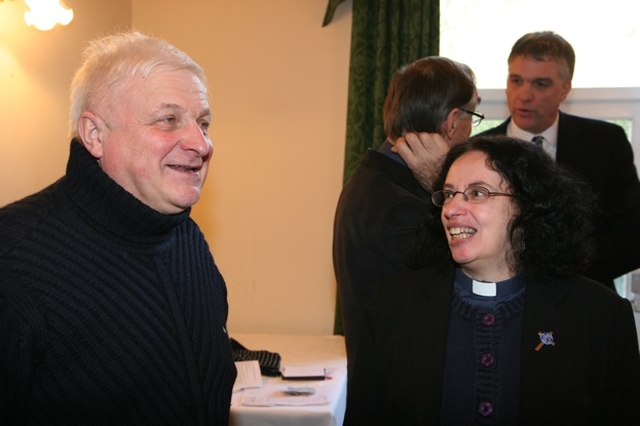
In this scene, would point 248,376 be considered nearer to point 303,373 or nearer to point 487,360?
point 303,373

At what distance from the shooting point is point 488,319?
1.75 meters

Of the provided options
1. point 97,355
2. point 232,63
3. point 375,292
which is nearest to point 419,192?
point 375,292

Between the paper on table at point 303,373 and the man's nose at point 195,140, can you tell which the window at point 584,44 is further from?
the man's nose at point 195,140

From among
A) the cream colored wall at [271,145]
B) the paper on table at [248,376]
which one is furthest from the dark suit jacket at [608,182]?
the cream colored wall at [271,145]

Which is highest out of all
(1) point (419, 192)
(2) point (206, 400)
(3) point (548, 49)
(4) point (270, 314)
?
(3) point (548, 49)

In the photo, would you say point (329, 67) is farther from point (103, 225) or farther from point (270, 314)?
point (103, 225)

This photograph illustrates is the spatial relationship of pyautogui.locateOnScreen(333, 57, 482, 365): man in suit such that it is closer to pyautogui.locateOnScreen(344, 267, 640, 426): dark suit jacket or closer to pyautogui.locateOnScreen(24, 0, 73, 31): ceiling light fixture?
pyautogui.locateOnScreen(344, 267, 640, 426): dark suit jacket

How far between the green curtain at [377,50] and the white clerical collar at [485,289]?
7.06 ft

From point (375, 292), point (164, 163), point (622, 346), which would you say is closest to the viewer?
point (164, 163)

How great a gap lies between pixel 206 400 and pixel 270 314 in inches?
110

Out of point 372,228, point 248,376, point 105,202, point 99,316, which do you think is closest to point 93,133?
point 105,202

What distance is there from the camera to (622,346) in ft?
5.67

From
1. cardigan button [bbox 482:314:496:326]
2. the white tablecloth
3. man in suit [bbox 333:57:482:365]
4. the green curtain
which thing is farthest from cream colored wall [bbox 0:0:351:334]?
cardigan button [bbox 482:314:496:326]

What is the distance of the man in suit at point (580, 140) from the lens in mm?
2594
